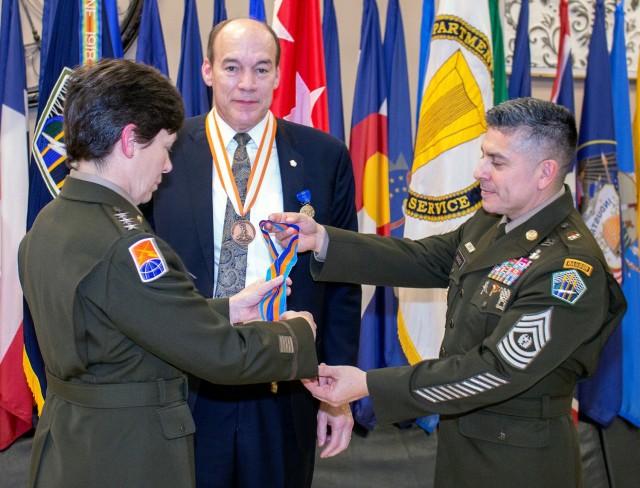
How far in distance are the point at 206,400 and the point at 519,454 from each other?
0.97 meters

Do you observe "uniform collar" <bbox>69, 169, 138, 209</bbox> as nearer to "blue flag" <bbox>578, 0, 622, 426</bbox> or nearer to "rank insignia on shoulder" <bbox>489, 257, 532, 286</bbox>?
"rank insignia on shoulder" <bbox>489, 257, 532, 286</bbox>

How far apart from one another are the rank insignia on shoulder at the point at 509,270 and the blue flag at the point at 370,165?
1.75 metres

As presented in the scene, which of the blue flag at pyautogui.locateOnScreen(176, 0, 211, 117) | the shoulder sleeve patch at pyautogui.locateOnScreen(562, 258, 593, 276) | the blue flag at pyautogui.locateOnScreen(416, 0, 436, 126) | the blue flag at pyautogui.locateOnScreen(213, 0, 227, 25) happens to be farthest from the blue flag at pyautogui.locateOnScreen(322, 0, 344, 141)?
the shoulder sleeve patch at pyautogui.locateOnScreen(562, 258, 593, 276)

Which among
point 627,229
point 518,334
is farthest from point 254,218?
point 627,229

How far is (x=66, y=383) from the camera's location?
1.64 metres

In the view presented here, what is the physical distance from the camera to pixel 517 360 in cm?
183

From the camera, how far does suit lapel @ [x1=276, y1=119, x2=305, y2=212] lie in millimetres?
2383

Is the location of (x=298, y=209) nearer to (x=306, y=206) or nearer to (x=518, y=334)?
(x=306, y=206)

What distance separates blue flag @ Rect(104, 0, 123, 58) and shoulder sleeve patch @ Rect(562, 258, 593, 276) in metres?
2.51

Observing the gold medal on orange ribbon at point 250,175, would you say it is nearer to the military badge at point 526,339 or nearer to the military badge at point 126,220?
the military badge at point 126,220

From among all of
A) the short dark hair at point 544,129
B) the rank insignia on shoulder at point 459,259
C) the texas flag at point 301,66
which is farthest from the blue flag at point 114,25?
the short dark hair at point 544,129

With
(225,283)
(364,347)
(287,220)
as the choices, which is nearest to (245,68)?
(287,220)

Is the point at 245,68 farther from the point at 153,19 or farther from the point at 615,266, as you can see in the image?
the point at 615,266

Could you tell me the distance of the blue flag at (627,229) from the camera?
3.87 metres
